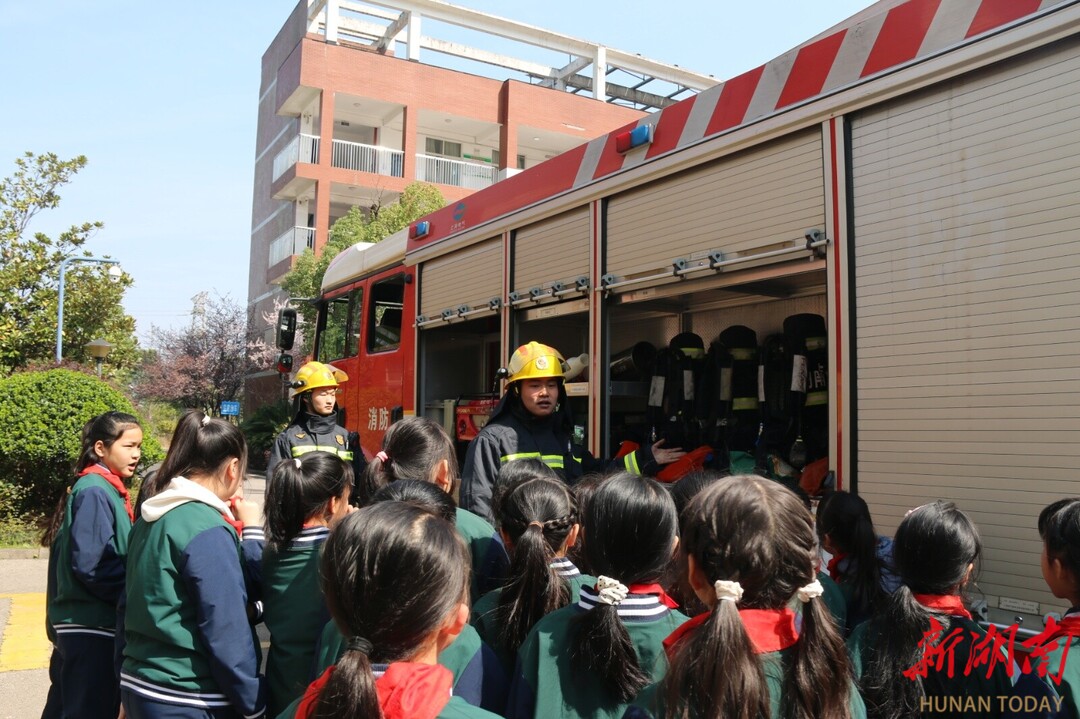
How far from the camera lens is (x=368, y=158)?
86.3 feet

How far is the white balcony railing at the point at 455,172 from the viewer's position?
26.6m

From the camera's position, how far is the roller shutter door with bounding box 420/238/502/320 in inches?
225

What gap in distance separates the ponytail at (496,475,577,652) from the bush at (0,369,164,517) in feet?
27.7

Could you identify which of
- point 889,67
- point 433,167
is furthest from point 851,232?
point 433,167

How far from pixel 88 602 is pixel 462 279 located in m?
3.47

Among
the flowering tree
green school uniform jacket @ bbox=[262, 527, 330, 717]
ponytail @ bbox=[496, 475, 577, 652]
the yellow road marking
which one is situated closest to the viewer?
ponytail @ bbox=[496, 475, 577, 652]

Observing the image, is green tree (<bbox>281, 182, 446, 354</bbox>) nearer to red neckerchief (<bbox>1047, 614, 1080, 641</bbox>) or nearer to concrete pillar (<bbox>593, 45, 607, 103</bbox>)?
concrete pillar (<bbox>593, 45, 607, 103</bbox>)

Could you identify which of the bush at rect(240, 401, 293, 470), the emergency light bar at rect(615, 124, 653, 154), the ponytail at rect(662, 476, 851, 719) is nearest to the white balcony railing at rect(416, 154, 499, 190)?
the bush at rect(240, 401, 293, 470)

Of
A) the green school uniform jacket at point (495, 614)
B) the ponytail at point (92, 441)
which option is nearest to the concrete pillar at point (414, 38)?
the ponytail at point (92, 441)

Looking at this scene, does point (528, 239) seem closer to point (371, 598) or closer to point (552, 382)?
point (552, 382)

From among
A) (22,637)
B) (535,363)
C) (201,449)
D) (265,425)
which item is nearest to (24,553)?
(22,637)

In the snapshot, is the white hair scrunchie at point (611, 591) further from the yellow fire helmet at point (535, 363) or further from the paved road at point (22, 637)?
the paved road at point (22, 637)

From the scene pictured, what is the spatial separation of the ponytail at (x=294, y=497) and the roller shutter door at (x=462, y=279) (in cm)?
319

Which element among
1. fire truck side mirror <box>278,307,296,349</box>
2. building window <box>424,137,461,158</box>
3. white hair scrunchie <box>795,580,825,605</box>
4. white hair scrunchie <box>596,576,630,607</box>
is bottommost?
white hair scrunchie <box>596,576,630,607</box>
